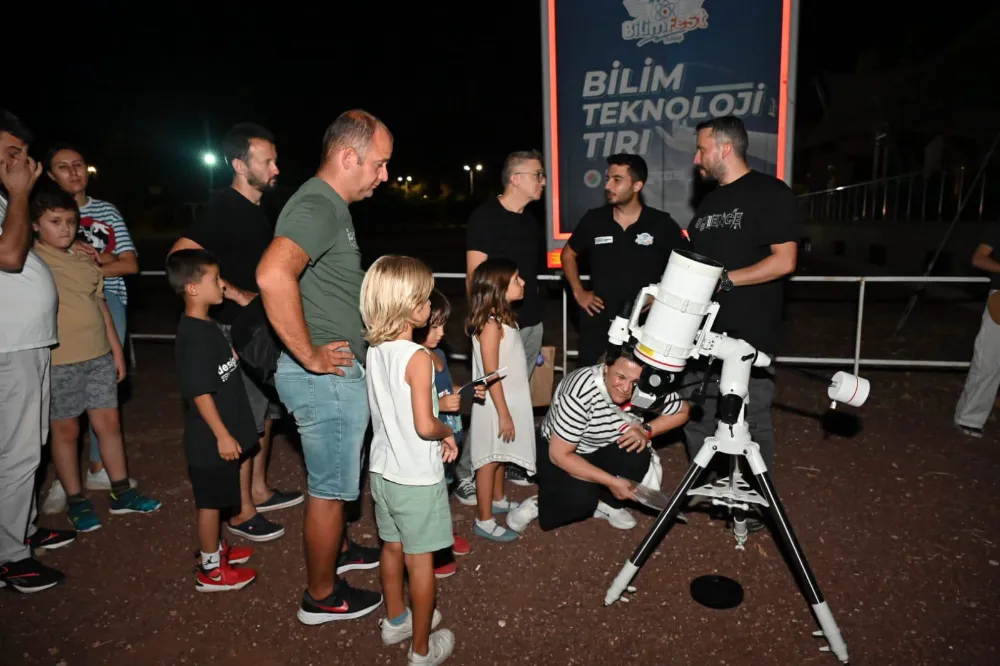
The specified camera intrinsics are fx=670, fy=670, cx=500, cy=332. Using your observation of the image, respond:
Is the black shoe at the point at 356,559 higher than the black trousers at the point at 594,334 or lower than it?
lower

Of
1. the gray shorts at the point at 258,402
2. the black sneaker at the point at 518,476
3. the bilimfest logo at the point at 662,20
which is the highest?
the bilimfest logo at the point at 662,20

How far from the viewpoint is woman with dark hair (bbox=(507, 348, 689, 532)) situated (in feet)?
11.9

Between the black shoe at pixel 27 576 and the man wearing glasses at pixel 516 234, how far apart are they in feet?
7.49

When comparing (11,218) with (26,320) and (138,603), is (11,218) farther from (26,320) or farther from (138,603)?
(138,603)

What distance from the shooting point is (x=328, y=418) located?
2.87m

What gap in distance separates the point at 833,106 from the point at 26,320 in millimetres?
20499

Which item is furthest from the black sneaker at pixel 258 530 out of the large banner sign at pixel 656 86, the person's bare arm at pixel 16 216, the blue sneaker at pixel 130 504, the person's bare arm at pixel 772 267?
the large banner sign at pixel 656 86

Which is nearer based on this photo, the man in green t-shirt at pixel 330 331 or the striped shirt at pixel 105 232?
the man in green t-shirt at pixel 330 331

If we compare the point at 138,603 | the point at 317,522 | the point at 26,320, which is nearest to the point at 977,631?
the point at 317,522

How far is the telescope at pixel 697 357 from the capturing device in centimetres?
253

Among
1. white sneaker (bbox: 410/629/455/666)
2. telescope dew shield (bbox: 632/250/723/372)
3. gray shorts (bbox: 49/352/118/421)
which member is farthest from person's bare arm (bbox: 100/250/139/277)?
telescope dew shield (bbox: 632/250/723/372)

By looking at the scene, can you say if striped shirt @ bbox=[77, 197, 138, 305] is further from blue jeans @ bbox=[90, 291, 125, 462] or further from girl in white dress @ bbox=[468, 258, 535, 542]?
girl in white dress @ bbox=[468, 258, 535, 542]

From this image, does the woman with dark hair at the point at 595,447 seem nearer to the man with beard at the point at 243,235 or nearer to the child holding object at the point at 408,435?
the child holding object at the point at 408,435

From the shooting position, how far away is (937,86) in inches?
441
